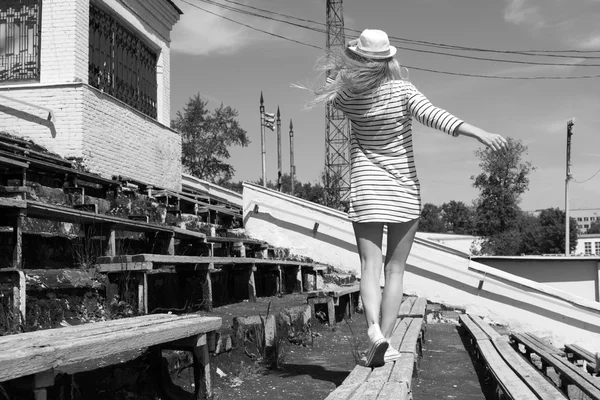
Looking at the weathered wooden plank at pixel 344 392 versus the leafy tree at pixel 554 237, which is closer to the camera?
the weathered wooden plank at pixel 344 392

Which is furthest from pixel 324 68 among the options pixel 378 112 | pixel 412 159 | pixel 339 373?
pixel 339 373

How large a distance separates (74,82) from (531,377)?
9.28 m

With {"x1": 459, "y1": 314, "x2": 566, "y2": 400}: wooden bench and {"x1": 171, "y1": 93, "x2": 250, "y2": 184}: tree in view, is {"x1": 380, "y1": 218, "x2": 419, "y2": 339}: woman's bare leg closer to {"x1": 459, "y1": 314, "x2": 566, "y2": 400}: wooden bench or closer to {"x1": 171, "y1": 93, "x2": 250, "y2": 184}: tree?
{"x1": 459, "y1": 314, "x2": 566, "y2": 400}: wooden bench

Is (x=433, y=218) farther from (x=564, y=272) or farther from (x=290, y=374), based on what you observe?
(x=290, y=374)

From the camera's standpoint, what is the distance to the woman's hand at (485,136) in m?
3.18

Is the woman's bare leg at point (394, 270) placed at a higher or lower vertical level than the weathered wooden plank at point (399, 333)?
higher

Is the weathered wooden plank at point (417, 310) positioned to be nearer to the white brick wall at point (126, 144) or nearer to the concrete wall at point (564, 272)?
the white brick wall at point (126, 144)

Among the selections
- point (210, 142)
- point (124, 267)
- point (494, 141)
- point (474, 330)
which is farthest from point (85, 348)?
point (210, 142)

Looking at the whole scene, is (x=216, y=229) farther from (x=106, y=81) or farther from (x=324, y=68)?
(x=324, y=68)

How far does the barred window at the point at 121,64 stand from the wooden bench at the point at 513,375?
9036 millimetres

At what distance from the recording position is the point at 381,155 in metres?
3.55

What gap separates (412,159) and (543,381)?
4.49ft

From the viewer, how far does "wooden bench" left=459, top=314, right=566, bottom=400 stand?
115 inches

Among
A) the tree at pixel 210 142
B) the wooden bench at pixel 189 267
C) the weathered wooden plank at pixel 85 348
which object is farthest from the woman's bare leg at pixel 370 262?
the tree at pixel 210 142
